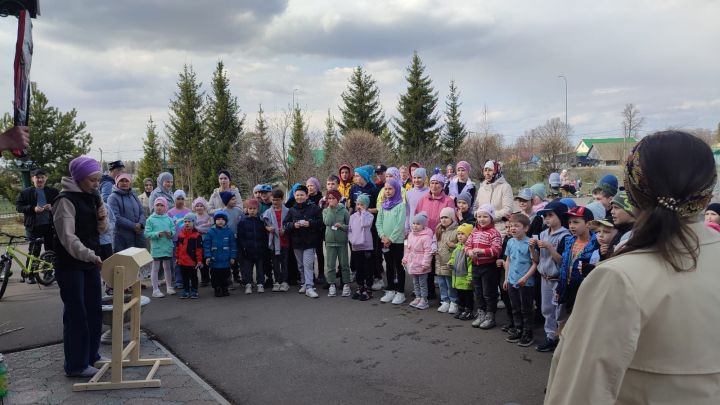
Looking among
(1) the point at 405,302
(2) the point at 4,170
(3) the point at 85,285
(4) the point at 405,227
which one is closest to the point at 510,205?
(4) the point at 405,227

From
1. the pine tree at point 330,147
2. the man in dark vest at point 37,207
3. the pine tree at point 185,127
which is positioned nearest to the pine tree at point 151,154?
the pine tree at point 185,127

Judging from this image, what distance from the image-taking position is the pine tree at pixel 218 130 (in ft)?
103

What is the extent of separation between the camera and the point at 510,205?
684cm

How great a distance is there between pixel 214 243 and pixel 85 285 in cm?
313

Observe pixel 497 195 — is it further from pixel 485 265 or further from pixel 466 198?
pixel 485 265

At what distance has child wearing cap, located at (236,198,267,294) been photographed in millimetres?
7988

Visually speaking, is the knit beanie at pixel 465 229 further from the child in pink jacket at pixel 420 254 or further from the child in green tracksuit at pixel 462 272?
the child in pink jacket at pixel 420 254

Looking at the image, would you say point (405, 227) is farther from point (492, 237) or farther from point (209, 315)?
point (209, 315)

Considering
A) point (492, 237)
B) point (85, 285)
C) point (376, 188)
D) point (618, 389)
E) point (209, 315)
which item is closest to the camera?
point (618, 389)

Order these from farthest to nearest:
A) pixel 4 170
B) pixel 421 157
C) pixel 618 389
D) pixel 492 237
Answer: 1. pixel 421 157
2. pixel 4 170
3. pixel 492 237
4. pixel 618 389

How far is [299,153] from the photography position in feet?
95.8

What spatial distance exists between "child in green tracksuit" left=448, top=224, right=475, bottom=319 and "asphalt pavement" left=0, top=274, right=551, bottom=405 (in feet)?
1.03

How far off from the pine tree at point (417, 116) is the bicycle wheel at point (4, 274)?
93.0ft

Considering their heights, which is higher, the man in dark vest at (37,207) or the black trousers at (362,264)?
the man in dark vest at (37,207)
